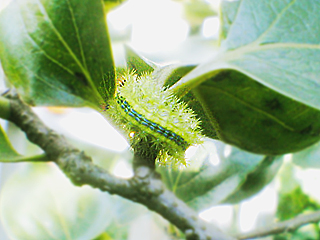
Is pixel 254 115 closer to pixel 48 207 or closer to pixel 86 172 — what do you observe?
pixel 86 172

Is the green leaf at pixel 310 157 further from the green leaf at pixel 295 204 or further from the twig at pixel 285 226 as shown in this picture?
the green leaf at pixel 295 204

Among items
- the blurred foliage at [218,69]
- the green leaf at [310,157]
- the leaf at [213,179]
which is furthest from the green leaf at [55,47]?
the green leaf at [310,157]

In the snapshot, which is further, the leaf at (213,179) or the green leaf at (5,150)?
the leaf at (213,179)

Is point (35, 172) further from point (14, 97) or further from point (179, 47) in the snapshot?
point (179, 47)

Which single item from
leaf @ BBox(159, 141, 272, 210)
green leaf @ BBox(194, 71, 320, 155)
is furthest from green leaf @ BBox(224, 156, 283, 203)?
green leaf @ BBox(194, 71, 320, 155)

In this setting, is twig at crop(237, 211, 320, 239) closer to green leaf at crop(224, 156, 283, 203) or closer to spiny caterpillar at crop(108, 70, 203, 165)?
green leaf at crop(224, 156, 283, 203)

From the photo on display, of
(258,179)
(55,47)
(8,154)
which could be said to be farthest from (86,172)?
(258,179)
